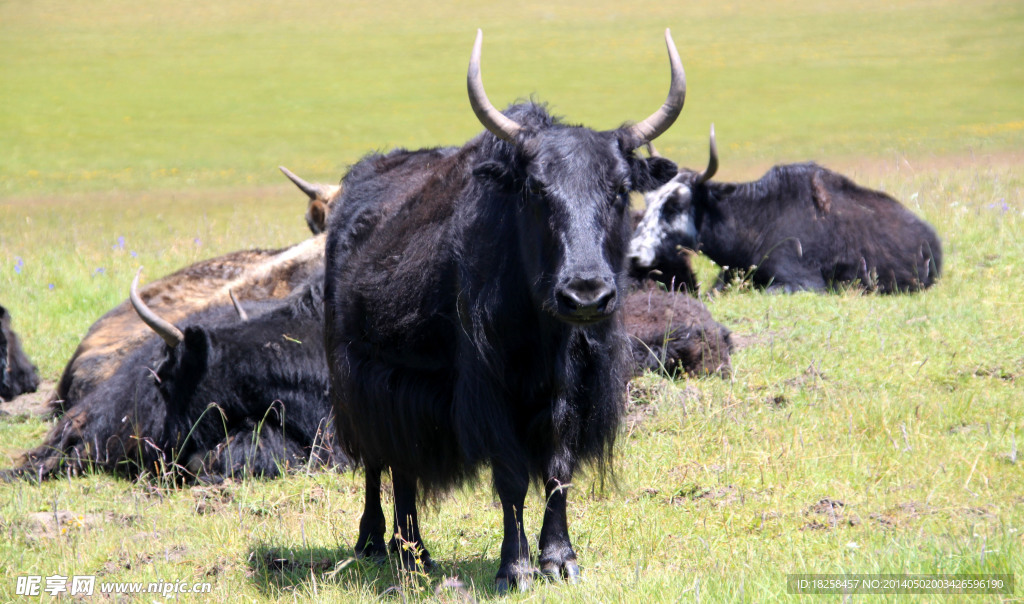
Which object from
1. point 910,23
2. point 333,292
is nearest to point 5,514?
point 333,292

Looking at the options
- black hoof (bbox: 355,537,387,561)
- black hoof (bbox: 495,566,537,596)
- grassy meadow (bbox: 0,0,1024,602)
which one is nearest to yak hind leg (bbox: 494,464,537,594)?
black hoof (bbox: 495,566,537,596)

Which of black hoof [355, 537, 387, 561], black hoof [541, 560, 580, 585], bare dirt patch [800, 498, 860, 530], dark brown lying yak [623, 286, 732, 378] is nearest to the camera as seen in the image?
black hoof [541, 560, 580, 585]

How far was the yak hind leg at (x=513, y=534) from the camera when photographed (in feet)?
12.7

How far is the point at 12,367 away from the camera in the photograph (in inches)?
317

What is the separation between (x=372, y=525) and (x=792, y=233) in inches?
255

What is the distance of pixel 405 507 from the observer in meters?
4.59

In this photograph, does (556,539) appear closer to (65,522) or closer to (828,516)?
(828,516)

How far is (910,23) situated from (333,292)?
57023 millimetres

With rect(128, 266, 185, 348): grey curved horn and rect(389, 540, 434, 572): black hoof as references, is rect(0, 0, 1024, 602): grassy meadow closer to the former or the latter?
rect(389, 540, 434, 572): black hoof

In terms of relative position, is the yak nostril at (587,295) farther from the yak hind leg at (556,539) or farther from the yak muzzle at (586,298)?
the yak hind leg at (556,539)

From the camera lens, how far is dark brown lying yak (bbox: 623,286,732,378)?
6.67 m

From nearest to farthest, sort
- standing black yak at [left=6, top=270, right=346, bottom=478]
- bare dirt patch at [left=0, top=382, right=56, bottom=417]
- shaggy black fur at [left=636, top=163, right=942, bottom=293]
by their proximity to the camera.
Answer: standing black yak at [left=6, top=270, right=346, bottom=478] < bare dirt patch at [left=0, top=382, right=56, bottom=417] < shaggy black fur at [left=636, top=163, right=942, bottom=293]
